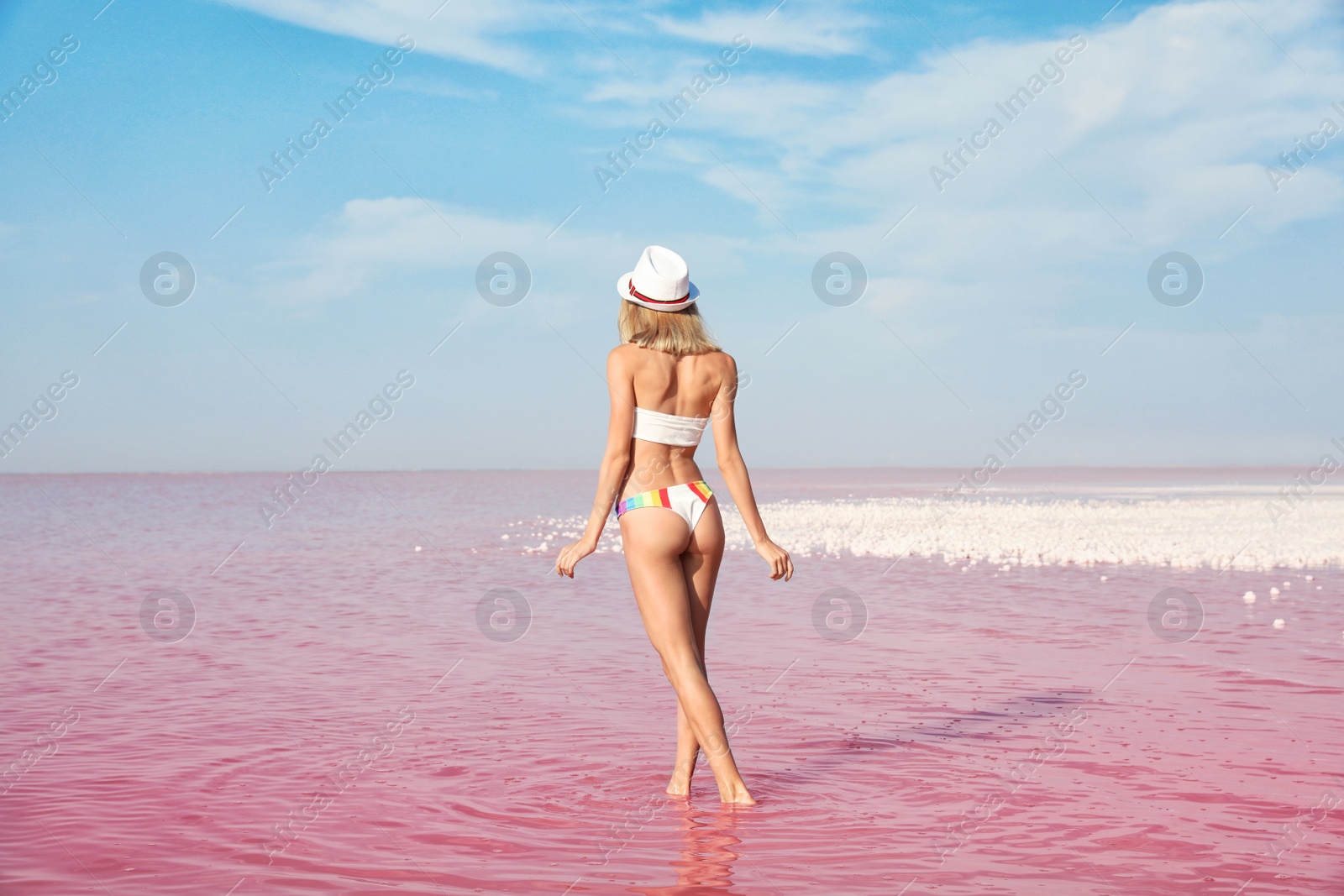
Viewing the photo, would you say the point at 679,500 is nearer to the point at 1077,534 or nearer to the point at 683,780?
the point at 683,780

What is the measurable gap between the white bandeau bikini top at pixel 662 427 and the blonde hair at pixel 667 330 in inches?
13.0

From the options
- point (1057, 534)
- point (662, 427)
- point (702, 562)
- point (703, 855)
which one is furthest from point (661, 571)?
point (1057, 534)

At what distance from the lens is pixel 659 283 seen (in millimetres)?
5512

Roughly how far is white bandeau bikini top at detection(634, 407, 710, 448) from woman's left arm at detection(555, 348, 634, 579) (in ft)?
0.14

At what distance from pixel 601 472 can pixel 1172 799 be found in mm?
3505

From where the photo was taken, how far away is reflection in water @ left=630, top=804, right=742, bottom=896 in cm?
449

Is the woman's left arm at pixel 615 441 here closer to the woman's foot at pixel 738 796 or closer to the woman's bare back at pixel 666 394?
the woman's bare back at pixel 666 394

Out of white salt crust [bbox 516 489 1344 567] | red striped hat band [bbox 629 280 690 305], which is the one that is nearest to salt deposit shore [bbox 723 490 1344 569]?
white salt crust [bbox 516 489 1344 567]

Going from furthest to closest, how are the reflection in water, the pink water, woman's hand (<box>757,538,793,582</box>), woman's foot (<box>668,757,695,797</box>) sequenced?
woman's foot (<box>668,757,695,797</box>)
woman's hand (<box>757,538,793,582</box>)
the pink water
the reflection in water

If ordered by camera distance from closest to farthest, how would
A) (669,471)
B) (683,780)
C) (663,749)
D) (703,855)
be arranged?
(703,855)
(669,471)
(683,780)
(663,749)

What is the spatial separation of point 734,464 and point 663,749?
2.17 metres

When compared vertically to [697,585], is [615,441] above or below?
above

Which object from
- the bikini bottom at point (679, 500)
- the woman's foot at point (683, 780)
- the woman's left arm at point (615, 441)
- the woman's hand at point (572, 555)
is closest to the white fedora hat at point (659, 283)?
the woman's left arm at point (615, 441)

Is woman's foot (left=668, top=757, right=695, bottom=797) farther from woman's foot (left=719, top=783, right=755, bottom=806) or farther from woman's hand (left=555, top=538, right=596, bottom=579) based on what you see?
woman's hand (left=555, top=538, right=596, bottom=579)
